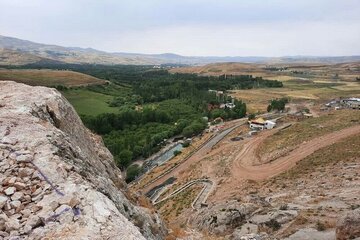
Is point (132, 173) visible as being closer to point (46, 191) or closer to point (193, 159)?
point (193, 159)

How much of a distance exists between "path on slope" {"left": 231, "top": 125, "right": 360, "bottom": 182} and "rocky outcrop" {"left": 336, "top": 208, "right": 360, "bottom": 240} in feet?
120

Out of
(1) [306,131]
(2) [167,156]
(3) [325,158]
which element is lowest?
(2) [167,156]

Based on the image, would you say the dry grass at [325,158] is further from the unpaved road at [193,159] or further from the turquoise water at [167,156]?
the turquoise water at [167,156]

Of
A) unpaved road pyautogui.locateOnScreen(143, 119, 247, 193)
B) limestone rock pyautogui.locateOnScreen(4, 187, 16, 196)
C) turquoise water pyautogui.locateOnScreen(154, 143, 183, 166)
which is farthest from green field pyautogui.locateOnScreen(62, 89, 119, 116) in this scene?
limestone rock pyautogui.locateOnScreen(4, 187, 16, 196)

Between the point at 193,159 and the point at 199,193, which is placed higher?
the point at 199,193

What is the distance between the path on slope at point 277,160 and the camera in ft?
207

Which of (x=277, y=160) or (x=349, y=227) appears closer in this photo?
(x=349, y=227)

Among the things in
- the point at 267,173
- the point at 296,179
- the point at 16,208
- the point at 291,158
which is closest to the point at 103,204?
the point at 16,208

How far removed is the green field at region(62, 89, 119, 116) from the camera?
163125 millimetres

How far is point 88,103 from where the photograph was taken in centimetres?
17888

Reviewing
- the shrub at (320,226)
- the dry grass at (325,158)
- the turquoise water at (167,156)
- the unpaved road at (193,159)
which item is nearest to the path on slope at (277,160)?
the dry grass at (325,158)

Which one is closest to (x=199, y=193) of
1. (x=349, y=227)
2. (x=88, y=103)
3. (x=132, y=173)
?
(x=349, y=227)

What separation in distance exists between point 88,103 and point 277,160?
127 meters

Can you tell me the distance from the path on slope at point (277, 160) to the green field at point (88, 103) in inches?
3747
